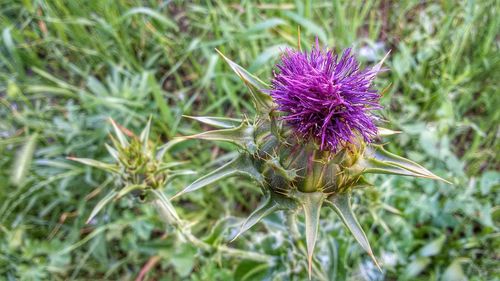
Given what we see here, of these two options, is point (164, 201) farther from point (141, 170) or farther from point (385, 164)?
point (385, 164)

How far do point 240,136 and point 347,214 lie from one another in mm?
480

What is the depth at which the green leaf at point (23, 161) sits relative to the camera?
289 cm

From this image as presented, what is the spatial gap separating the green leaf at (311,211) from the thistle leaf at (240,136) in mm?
258

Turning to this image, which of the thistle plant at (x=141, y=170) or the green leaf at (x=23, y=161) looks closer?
the thistle plant at (x=141, y=170)

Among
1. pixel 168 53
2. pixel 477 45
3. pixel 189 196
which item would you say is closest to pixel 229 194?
pixel 189 196

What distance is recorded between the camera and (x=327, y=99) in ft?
4.99

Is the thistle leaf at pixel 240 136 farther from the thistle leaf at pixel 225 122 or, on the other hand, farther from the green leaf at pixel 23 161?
the green leaf at pixel 23 161

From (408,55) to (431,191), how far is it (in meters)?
1.04

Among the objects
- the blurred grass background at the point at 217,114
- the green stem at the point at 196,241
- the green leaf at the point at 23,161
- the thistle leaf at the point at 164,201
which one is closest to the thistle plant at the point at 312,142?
the thistle leaf at the point at 164,201

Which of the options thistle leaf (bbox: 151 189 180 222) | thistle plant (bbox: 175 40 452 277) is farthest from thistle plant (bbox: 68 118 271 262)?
thistle plant (bbox: 175 40 452 277)

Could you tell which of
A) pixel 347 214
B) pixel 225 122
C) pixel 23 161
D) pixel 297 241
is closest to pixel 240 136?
pixel 225 122

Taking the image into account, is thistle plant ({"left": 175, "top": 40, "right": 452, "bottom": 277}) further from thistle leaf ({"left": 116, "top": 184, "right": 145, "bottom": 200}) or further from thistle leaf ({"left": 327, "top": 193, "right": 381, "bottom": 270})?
thistle leaf ({"left": 116, "top": 184, "right": 145, "bottom": 200})

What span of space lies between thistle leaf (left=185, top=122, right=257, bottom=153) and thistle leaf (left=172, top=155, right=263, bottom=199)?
0.19ft

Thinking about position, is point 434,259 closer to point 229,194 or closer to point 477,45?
point 229,194
